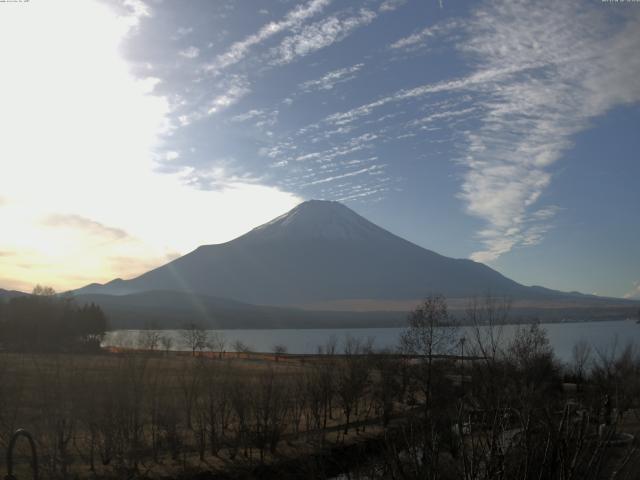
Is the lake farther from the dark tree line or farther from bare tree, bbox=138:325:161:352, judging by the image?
the dark tree line

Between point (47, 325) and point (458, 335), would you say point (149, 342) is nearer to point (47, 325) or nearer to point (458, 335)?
point (47, 325)

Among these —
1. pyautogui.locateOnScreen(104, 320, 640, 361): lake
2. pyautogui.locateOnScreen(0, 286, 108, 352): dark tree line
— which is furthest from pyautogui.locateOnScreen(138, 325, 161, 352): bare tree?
pyautogui.locateOnScreen(0, 286, 108, 352): dark tree line

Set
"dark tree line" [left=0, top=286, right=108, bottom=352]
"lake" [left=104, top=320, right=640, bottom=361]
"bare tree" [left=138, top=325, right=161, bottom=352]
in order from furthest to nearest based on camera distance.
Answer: "lake" [left=104, top=320, right=640, bottom=361] → "bare tree" [left=138, top=325, right=161, bottom=352] → "dark tree line" [left=0, top=286, right=108, bottom=352]

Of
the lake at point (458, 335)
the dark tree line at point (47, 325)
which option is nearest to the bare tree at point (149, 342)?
the lake at point (458, 335)

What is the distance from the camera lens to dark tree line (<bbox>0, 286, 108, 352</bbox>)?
56312mm

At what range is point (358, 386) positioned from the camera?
32188mm

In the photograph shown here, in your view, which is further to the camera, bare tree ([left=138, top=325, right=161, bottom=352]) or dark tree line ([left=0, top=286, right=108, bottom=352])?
bare tree ([left=138, top=325, right=161, bottom=352])

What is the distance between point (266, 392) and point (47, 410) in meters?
9.77

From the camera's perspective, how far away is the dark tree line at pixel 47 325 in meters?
56.3

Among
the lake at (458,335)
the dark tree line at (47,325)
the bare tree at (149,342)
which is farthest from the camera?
the lake at (458,335)

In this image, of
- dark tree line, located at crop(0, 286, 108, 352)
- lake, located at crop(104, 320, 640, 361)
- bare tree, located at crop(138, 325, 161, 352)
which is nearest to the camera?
dark tree line, located at crop(0, 286, 108, 352)

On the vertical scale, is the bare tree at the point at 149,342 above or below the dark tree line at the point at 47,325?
below

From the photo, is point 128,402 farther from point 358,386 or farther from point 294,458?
point 358,386

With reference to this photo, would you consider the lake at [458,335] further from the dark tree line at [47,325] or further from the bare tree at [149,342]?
the dark tree line at [47,325]
